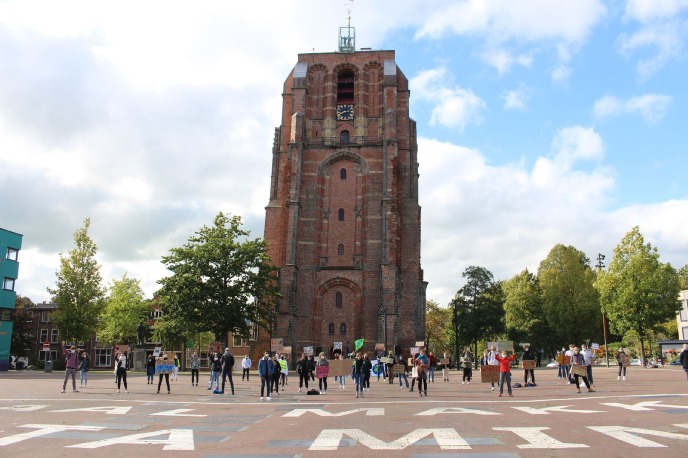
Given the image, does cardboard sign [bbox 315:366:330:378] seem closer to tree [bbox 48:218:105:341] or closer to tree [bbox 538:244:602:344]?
tree [bbox 48:218:105:341]

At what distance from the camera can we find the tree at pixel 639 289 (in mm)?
46222

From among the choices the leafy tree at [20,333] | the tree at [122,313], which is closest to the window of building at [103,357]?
the leafy tree at [20,333]

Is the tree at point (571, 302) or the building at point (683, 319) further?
the building at point (683, 319)

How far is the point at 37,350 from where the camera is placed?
77.7 metres

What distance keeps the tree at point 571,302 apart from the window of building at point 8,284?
5197 cm

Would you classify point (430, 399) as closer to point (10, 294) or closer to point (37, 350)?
point (10, 294)

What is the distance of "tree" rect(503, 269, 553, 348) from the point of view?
66.4 meters

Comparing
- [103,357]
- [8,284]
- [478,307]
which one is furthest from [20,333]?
[478,307]

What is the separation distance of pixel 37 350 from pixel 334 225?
166ft

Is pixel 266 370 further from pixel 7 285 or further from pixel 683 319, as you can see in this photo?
pixel 683 319

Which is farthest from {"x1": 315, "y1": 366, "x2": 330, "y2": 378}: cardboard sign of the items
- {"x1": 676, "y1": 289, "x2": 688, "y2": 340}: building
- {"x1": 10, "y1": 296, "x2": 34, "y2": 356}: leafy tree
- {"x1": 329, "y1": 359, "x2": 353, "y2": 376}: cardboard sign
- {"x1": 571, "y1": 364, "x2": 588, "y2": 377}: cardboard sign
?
{"x1": 676, "y1": 289, "x2": 688, "y2": 340}: building

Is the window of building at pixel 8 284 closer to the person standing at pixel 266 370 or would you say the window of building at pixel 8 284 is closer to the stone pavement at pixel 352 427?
the stone pavement at pixel 352 427

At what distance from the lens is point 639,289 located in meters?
46.5

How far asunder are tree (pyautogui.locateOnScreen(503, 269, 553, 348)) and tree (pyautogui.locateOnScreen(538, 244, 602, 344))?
1.67 metres
